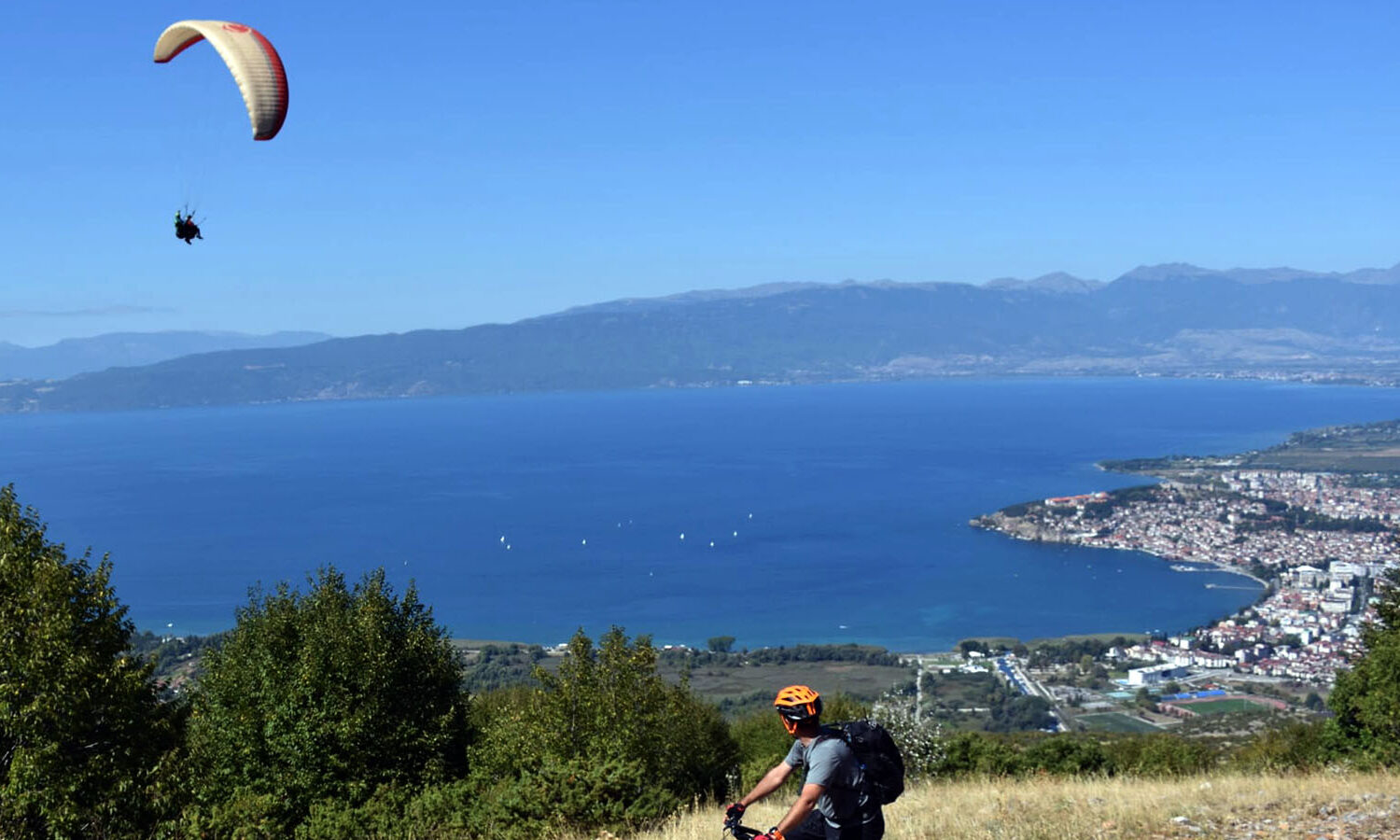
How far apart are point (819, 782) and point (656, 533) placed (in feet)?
323

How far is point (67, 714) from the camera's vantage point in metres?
10.9

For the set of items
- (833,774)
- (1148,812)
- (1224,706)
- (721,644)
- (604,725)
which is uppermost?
(833,774)

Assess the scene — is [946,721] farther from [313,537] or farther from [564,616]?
[313,537]

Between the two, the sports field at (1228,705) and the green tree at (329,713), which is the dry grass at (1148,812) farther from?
the sports field at (1228,705)

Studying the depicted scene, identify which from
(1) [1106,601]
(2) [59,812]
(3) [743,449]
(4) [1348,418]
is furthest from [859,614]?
(4) [1348,418]

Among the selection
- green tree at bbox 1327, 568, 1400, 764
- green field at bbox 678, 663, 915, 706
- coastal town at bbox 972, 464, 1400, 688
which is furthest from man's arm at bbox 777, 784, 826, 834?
coastal town at bbox 972, 464, 1400, 688

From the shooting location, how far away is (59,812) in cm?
1022

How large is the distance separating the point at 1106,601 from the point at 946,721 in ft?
119

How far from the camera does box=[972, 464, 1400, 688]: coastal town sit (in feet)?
197

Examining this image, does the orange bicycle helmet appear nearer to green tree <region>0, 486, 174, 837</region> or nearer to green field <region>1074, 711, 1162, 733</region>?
green tree <region>0, 486, 174, 837</region>

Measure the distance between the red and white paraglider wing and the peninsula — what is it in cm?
5632

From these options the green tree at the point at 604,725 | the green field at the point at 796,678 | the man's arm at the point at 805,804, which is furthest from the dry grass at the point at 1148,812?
the green field at the point at 796,678

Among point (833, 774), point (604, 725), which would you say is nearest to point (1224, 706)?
point (604, 725)

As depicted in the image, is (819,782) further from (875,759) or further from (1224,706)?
(1224,706)
